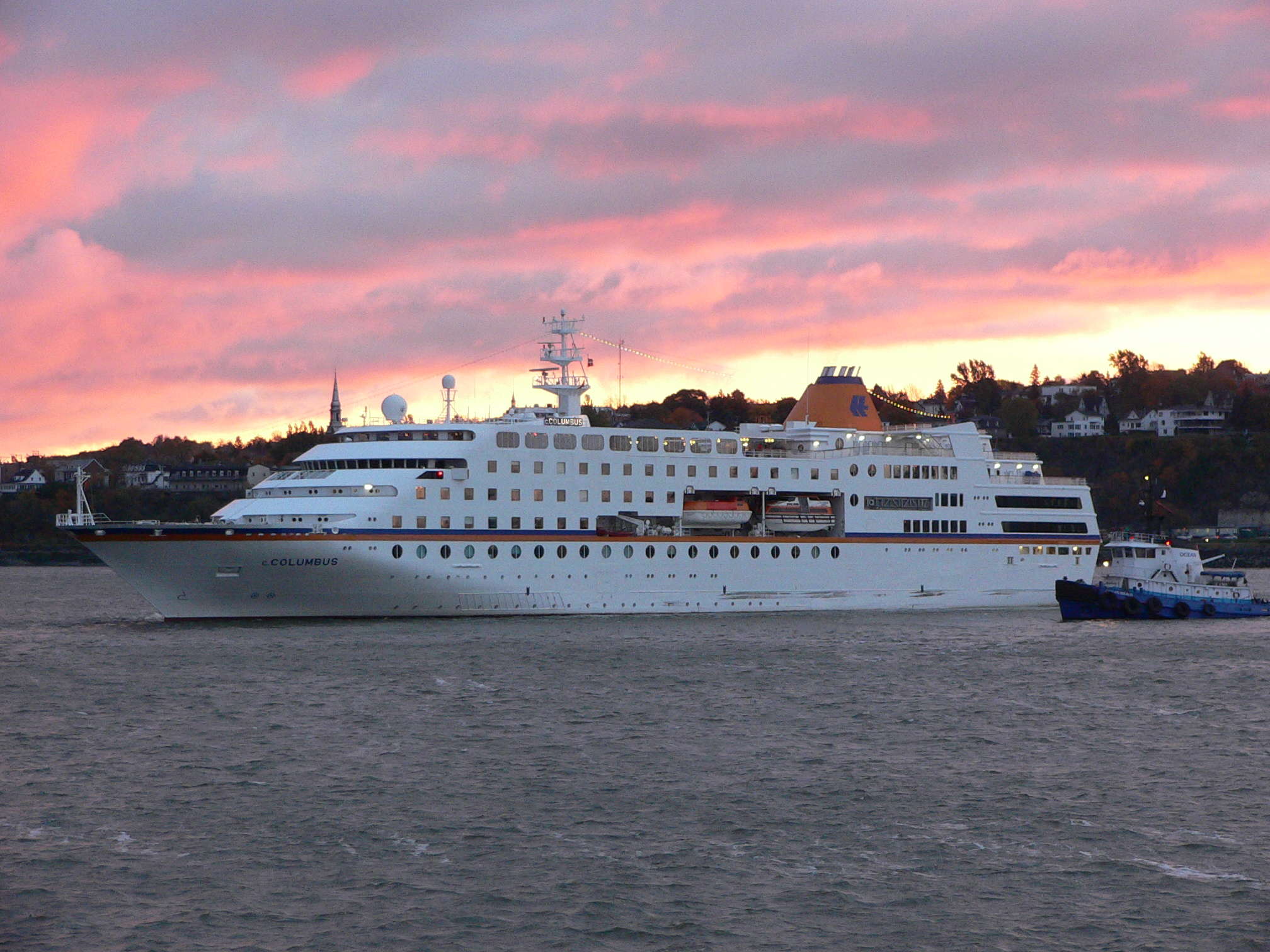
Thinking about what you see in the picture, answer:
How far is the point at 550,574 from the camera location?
47594 millimetres

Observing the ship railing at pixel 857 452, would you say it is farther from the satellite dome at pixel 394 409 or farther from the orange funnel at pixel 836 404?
the satellite dome at pixel 394 409

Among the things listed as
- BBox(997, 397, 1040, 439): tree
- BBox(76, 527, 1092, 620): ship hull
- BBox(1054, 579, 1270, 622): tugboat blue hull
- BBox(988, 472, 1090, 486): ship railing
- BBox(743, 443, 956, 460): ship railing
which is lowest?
BBox(1054, 579, 1270, 622): tugboat blue hull

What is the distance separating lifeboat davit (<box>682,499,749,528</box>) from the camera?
5116 cm

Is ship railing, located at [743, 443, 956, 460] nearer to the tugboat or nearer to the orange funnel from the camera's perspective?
the orange funnel

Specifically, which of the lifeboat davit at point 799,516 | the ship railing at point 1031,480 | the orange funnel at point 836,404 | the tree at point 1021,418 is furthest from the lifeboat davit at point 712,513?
the tree at point 1021,418

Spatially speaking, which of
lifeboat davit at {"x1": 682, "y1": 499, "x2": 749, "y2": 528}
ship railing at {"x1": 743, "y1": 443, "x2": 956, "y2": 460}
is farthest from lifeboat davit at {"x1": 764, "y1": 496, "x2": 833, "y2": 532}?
ship railing at {"x1": 743, "y1": 443, "x2": 956, "y2": 460}

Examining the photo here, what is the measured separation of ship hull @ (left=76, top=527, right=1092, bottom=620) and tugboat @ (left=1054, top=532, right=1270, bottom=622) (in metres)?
2.65

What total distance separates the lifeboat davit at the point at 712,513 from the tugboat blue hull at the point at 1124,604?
12.9 meters

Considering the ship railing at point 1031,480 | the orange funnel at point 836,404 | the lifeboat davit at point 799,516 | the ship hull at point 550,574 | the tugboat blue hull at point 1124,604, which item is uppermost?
the orange funnel at point 836,404

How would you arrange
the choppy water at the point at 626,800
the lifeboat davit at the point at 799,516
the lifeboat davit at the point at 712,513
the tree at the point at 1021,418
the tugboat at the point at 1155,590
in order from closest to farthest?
the choppy water at the point at 626,800, the lifeboat davit at the point at 712,513, the lifeboat davit at the point at 799,516, the tugboat at the point at 1155,590, the tree at the point at 1021,418

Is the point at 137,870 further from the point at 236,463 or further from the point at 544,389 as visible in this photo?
the point at 236,463

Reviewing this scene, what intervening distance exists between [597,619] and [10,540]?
392 feet

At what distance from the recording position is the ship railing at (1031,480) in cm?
5669

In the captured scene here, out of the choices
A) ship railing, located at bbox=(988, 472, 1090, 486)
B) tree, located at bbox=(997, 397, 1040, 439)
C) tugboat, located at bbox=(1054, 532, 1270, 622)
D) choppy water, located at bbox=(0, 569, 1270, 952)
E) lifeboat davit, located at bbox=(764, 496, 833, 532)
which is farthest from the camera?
tree, located at bbox=(997, 397, 1040, 439)
